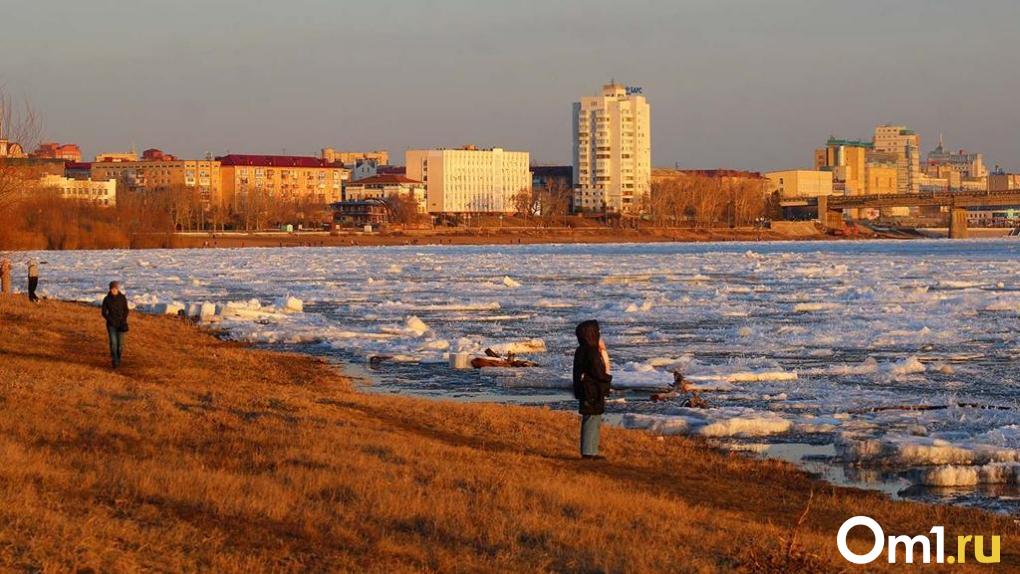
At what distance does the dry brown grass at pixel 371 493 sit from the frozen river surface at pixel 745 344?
5.55ft

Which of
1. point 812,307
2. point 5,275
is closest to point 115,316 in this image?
point 812,307

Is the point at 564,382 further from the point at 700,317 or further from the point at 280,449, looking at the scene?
the point at 700,317

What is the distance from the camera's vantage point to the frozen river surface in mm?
17312

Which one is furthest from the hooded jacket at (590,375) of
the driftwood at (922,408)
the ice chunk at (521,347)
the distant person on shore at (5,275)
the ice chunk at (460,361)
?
the distant person on shore at (5,275)

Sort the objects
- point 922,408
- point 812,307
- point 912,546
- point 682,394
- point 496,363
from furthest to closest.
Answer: point 812,307, point 496,363, point 682,394, point 922,408, point 912,546

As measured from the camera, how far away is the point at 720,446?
57.5 ft

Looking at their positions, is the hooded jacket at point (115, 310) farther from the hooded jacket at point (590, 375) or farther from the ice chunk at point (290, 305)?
the ice chunk at point (290, 305)

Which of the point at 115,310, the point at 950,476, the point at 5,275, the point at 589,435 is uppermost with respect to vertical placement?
the point at 115,310

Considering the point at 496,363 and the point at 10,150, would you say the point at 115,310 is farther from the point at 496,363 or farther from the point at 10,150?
the point at 10,150

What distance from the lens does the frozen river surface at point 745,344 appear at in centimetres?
1731

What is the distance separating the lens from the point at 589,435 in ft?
49.6

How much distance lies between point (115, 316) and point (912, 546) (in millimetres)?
15421

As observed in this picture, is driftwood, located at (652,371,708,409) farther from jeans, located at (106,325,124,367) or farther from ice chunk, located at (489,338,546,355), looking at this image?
jeans, located at (106,325,124,367)

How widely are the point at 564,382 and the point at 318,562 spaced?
14481 mm
